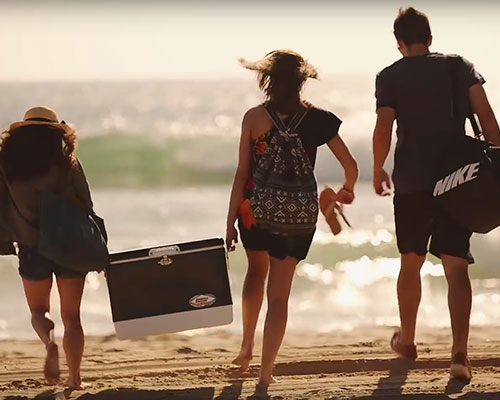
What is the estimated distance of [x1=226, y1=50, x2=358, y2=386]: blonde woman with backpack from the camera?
573 cm

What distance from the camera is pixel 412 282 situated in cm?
643

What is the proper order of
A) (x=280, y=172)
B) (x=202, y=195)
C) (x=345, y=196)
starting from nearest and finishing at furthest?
(x=280, y=172), (x=345, y=196), (x=202, y=195)

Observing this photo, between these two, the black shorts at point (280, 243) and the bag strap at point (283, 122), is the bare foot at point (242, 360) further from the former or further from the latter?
the bag strap at point (283, 122)

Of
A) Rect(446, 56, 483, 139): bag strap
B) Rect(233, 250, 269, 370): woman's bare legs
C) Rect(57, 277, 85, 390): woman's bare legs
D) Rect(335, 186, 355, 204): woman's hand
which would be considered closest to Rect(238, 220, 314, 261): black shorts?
Rect(233, 250, 269, 370): woman's bare legs

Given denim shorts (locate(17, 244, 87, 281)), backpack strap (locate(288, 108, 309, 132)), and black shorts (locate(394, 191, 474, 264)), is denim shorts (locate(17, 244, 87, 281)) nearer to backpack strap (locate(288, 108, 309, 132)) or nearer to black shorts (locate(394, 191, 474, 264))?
backpack strap (locate(288, 108, 309, 132))

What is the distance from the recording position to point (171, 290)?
594cm

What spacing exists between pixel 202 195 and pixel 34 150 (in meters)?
10.2

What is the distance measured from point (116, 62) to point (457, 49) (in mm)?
8934

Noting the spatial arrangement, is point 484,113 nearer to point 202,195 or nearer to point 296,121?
point 296,121

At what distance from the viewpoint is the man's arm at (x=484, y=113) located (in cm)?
600

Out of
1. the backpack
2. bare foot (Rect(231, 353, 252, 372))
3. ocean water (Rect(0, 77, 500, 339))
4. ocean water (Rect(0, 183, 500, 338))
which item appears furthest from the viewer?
ocean water (Rect(0, 77, 500, 339))

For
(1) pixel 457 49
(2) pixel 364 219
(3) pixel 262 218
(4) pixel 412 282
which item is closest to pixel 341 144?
(3) pixel 262 218

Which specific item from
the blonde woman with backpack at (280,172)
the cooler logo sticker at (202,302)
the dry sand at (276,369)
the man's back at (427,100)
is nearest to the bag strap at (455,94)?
the man's back at (427,100)

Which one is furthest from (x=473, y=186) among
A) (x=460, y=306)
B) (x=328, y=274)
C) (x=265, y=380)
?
(x=328, y=274)
